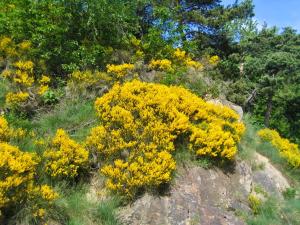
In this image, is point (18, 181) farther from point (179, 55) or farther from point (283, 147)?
point (283, 147)

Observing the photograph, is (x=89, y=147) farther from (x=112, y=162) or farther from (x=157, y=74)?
(x=157, y=74)

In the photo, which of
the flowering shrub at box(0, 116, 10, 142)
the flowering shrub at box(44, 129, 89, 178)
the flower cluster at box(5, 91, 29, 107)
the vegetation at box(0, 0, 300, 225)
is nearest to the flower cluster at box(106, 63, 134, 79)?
the vegetation at box(0, 0, 300, 225)

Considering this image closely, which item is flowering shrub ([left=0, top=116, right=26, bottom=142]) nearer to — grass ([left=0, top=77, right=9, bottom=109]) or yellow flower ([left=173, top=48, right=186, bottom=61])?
grass ([left=0, top=77, right=9, bottom=109])

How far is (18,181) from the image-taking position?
5.91 m

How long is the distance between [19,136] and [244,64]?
44.1 ft

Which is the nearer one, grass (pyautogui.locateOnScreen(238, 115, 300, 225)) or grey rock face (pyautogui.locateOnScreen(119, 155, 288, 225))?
grey rock face (pyautogui.locateOnScreen(119, 155, 288, 225))

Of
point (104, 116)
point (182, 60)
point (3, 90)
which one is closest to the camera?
point (104, 116)

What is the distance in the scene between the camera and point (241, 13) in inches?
697

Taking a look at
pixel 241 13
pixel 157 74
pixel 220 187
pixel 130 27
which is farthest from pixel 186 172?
pixel 241 13

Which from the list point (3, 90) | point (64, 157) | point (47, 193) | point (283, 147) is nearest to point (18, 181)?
point (47, 193)

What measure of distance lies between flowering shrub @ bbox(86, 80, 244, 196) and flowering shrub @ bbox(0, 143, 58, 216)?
1.24 meters

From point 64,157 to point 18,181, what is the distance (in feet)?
4.02

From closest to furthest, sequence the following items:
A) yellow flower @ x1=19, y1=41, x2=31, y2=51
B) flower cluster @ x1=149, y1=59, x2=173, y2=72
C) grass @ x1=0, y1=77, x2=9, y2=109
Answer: grass @ x1=0, y1=77, x2=9, y2=109, yellow flower @ x1=19, y1=41, x2=31, y2=51, flower cluster @ x1=149, y1=59, x2=173, y2=72

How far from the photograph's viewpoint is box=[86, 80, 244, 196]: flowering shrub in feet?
23.7
